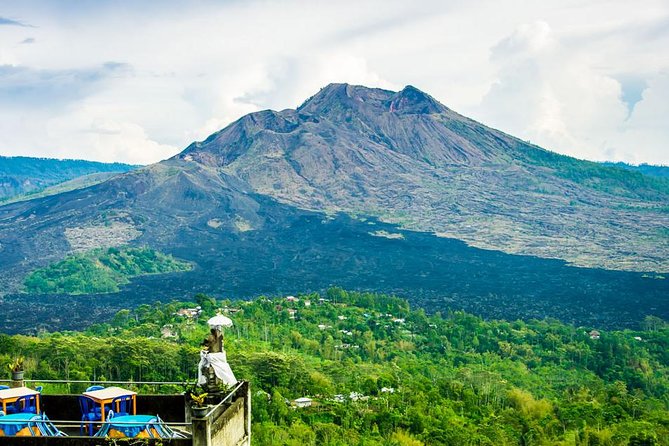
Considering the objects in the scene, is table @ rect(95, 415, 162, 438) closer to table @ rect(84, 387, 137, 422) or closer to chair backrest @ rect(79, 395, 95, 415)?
table @ rect(84, 387, 137, 422)

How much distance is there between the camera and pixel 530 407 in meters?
32.8

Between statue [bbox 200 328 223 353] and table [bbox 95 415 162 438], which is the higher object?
statue [bbox 200 328 223 353]

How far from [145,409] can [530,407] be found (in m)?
26.5

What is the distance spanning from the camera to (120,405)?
900 cm

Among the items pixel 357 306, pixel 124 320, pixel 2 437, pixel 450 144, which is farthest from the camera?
pixel 450 144

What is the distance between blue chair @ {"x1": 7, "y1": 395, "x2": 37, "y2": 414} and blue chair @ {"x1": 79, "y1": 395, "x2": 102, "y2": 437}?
66cm

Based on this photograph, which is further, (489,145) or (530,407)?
(489,145)

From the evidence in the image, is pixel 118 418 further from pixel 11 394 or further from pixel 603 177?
pixel 603 177

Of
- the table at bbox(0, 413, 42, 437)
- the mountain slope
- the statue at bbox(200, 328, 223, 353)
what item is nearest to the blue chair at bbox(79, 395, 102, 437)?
the table at bbox(0, 413, 42, 437)

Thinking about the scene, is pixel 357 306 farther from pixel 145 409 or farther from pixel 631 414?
pixel 145 409

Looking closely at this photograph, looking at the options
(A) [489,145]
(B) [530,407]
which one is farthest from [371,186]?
(B) [530,407]

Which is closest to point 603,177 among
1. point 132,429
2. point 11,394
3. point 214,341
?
point 214,341

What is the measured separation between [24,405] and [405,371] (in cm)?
3224

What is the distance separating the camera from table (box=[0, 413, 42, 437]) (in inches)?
320
